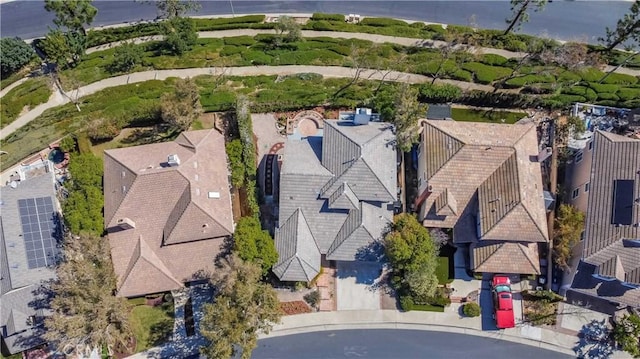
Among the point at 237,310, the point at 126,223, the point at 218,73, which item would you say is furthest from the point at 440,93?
the point at 126,223

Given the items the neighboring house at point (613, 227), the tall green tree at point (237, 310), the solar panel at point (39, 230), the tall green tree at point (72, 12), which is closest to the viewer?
the tall green tree at point (237, 310)

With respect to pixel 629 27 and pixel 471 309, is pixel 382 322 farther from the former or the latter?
pixel 629 27

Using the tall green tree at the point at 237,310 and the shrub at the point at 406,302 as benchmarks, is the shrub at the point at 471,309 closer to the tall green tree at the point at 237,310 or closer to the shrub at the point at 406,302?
the shrub at the point at 406,302

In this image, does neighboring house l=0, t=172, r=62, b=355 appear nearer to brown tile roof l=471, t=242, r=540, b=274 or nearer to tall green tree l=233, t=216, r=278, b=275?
tall green tree l=233, t=216, r=278, b=275

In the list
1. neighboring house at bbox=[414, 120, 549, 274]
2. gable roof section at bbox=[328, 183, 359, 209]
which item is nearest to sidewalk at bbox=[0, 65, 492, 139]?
neighboring house at bbox=[414, 120, 549, 274]

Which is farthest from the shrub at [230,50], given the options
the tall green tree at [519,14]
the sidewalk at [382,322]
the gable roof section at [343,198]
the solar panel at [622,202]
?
the solar panel at [622,202]

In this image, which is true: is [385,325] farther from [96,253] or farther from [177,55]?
[177,55]

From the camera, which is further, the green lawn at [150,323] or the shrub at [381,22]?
the shrub at [381,22]
